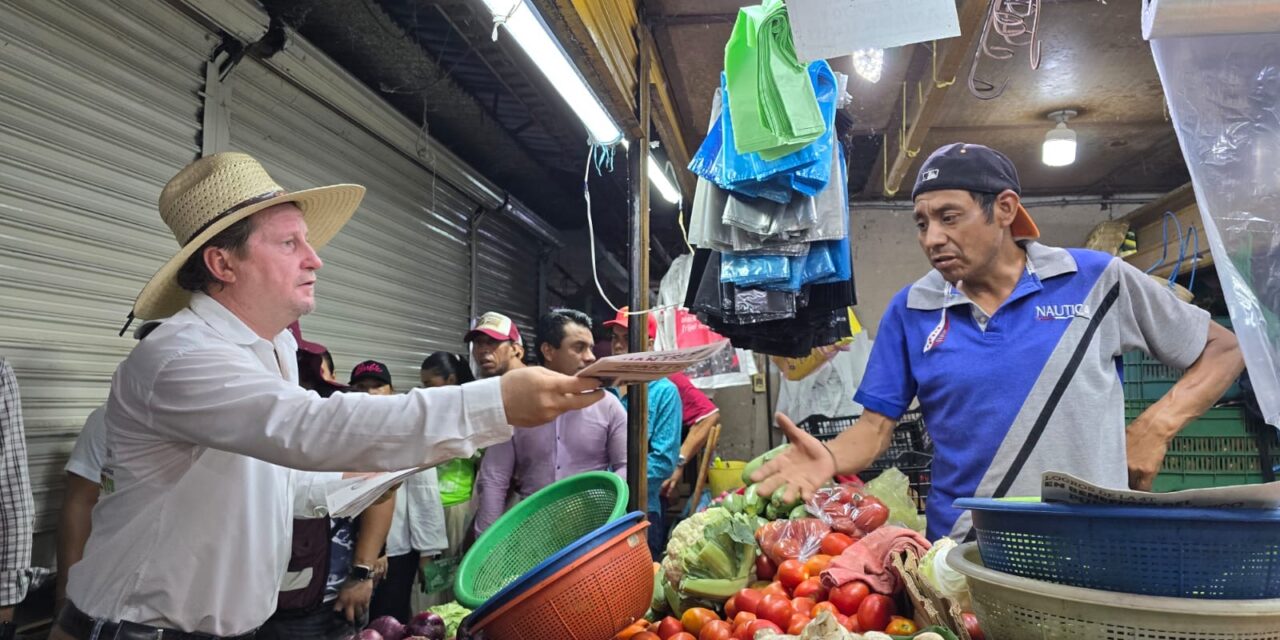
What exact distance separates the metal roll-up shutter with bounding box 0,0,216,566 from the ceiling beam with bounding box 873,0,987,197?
378 centimetres

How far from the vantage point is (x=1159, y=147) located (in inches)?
259

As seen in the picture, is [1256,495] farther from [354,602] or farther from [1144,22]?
[354,602]

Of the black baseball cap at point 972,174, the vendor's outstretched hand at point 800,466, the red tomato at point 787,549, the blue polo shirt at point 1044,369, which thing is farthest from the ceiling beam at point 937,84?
the red tomato at point 787,549

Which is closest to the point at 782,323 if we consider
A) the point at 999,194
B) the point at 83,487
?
the point at 999,194

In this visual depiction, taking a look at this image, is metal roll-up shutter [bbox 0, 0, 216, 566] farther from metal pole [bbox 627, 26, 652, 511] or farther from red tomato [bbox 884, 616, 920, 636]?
red tomato [bbox 884, 616, 920, 636]

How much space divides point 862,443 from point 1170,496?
140 centimetres

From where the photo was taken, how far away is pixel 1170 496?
1214 millimetres

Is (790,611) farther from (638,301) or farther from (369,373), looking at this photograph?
(369,373)

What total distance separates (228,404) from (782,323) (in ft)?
7.63

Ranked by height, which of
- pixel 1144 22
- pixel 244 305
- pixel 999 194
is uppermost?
pixel 1144 22

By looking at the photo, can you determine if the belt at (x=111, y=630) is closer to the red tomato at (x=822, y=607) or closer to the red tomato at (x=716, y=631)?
the red tomato at (x=716, y=631)

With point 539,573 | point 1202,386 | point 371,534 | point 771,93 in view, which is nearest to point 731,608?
point 539,573

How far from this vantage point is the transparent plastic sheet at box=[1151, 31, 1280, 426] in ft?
4.92

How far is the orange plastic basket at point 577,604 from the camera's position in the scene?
1909 mm
